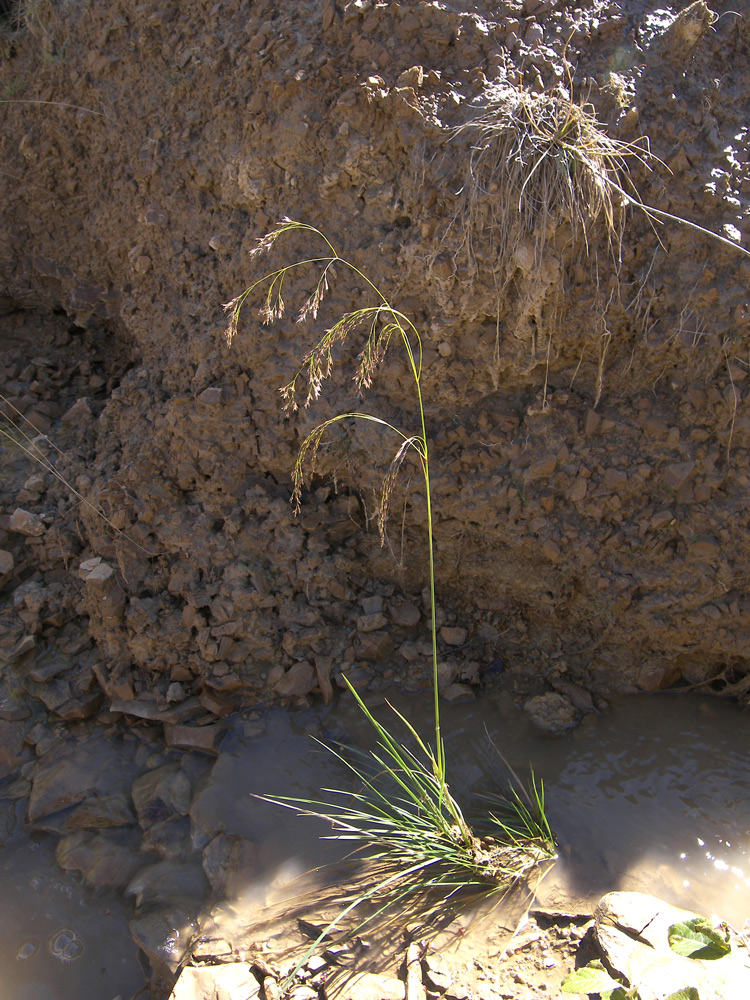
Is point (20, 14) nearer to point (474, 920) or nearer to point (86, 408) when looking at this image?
point (86, 408)

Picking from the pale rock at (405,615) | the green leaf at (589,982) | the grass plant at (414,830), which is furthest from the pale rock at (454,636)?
the green leaf at (589,982)

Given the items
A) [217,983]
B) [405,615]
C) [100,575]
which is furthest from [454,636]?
[100,575]

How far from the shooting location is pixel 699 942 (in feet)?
5.28

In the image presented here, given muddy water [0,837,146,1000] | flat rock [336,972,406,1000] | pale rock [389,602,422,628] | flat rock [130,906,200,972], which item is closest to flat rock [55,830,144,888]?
muddy water [0,837,146,1000]

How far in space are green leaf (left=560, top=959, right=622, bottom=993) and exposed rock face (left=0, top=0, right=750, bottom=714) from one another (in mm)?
1121

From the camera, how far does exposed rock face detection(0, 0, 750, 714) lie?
2.44 m

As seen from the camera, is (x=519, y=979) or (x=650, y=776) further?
(x=650, y=776)

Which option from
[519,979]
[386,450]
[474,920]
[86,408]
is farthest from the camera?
[86,408]

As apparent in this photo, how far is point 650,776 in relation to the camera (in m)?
2.35

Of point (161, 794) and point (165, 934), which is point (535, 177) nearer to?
point (161, 794)

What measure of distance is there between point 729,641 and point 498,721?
87 centimetres

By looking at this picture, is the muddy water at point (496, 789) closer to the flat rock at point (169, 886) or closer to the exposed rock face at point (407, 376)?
the flat rock at point (169, 886)

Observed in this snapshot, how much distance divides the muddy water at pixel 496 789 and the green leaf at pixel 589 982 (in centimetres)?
34

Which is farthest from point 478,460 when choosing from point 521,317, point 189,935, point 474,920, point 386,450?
point 189,935
